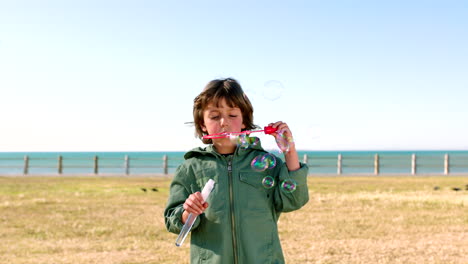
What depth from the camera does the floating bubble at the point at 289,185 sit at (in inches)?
96.4

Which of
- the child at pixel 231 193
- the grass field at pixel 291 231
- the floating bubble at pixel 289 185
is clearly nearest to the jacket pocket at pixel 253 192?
the child at pixel 231 193

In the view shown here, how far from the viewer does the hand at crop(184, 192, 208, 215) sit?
229 centimetres

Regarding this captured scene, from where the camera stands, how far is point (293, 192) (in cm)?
247

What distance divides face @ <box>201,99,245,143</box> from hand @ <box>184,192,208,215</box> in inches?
14.2

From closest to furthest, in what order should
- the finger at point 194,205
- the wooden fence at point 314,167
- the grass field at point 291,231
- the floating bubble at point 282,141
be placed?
the finger at point 194,205
the floating bubble at point 282,141
the grass field at point 291,231
the wooden fence at point 314,167

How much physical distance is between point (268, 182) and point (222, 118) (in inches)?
14.5

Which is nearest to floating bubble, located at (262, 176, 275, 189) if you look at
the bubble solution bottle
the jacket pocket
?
the jacket pocket

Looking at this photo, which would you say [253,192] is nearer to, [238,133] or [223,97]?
[238,133]

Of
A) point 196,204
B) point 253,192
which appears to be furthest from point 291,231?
point 196,204

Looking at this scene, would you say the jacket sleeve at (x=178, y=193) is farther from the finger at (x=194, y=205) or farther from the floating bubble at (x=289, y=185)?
the floating bubble at (x=289, y=185)

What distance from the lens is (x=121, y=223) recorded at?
287 inches

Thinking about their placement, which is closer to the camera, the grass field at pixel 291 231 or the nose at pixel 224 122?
the nose at pixel 224 122

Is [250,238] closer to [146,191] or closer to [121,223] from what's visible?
[121,223]

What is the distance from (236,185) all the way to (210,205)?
0.15 metres
